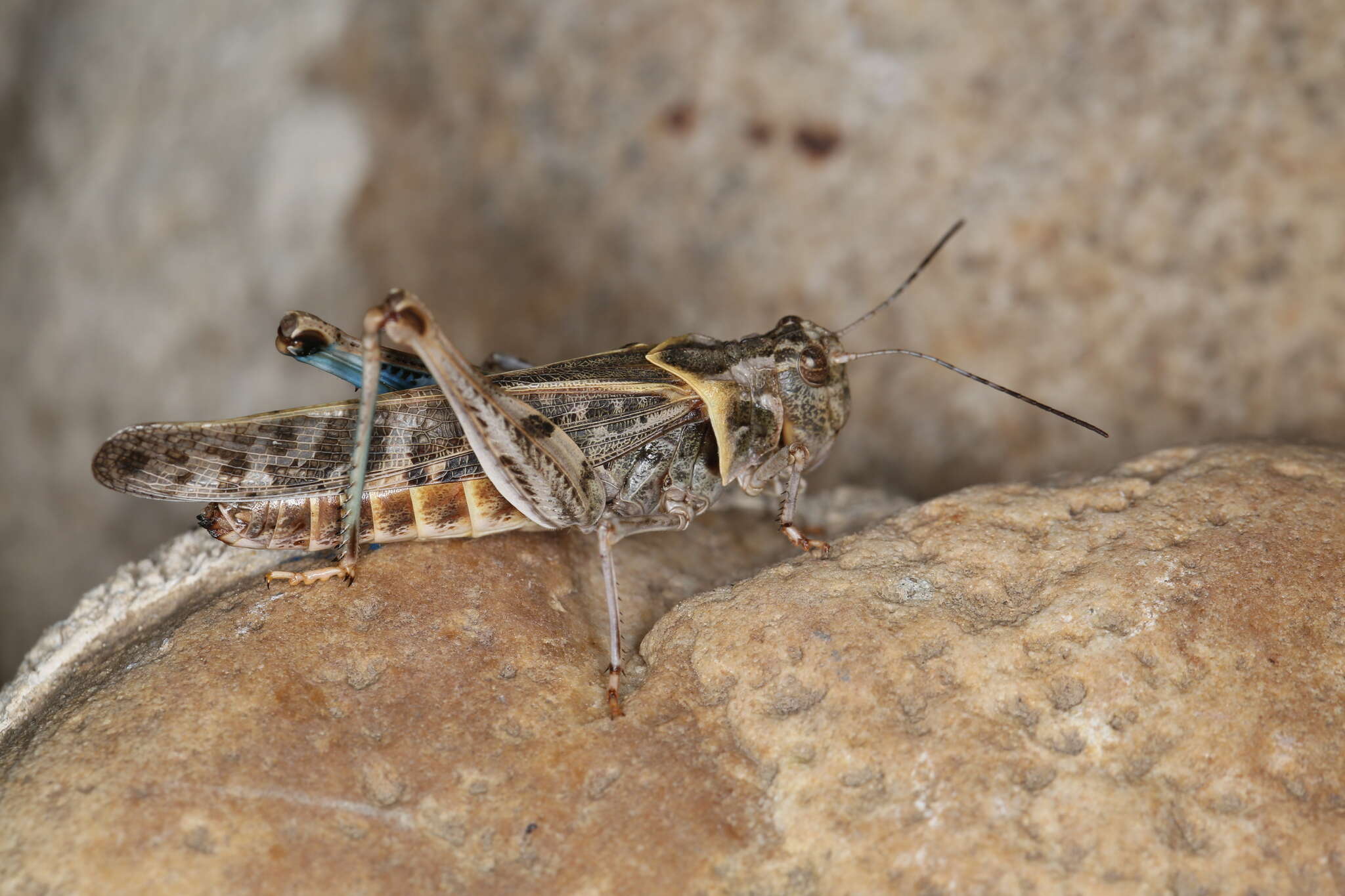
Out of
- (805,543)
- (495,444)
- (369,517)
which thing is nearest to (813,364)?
(805,543)

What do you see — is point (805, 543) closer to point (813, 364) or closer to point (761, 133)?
point (813, 364)

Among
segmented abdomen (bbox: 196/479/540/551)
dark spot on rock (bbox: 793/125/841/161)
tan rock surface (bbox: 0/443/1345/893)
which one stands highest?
dark spot on rock (bbox: 793/125/841/161)

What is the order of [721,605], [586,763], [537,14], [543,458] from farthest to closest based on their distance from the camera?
[537,14]
[543,458]
[721,605]
[586,763]

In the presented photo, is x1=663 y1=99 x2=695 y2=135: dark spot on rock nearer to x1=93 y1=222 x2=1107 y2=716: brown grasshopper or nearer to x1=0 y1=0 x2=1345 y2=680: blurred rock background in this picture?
x1=0 y1=0 x2=1345 y2=680: blurred rock background

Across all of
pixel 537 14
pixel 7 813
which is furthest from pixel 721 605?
pixel 537 14

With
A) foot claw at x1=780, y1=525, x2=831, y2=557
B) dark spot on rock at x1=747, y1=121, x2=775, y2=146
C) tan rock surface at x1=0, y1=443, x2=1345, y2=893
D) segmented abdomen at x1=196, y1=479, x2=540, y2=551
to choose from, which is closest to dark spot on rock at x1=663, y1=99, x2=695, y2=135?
dark spot on rock at x1=747, y1=121, x2=775, y2=146

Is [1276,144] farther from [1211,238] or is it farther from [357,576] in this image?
[357,576]

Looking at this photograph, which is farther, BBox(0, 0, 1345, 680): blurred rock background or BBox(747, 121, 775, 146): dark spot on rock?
BBox(747, 121, 775, 146): dark spot on rock
